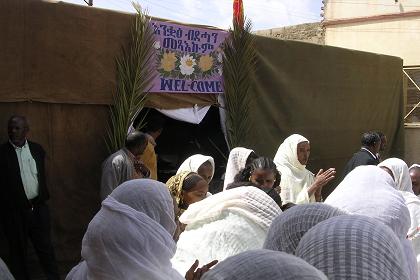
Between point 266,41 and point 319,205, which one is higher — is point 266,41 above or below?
above

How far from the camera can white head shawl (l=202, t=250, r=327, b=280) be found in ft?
3.65

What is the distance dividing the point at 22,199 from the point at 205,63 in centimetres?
245

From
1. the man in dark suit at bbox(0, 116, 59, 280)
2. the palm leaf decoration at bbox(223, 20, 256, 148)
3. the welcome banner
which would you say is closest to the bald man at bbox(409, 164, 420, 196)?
the palm leaf decoration at bbox(223, 20, 256, 148)

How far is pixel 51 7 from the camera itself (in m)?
4.45

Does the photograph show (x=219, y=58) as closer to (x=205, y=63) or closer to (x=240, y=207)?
(x=205, y=63)

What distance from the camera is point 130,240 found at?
2018mm

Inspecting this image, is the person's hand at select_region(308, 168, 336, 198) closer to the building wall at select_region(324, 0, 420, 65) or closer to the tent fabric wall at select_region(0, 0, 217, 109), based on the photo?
the tent fabric wall at select_region(0, 0, 217, 109)

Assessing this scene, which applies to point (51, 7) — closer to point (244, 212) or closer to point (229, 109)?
point (229, 109)

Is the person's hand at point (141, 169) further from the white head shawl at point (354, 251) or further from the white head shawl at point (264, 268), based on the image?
the white head shawl at point (264, 268)

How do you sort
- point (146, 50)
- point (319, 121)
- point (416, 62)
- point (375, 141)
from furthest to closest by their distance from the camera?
point (416, 62) < point (319, 121) < point (375, 141) < point (146, 50)

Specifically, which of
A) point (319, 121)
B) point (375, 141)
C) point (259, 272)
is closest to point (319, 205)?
point (259, 272)

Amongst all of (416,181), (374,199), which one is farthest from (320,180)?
(374,199)

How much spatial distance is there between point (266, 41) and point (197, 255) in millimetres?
4207

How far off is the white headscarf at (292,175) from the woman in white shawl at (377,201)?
169cm
